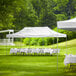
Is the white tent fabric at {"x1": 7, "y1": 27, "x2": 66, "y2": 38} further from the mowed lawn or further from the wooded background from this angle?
the wooded background

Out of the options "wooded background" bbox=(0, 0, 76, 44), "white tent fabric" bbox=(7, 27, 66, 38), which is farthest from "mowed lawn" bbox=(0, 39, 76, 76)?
"wooded background" bbox=(0, 0, 76, 44)

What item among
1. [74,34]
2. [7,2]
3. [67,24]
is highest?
[7,2]

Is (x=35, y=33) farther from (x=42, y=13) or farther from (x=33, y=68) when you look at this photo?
(x=42, y=13)

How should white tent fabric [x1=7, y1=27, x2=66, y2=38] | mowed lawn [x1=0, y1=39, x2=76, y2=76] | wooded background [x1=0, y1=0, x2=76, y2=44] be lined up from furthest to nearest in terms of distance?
1. wooded background [x1=0, y1=0, x2=76, y2=44]
2. white tent fabric [x1=7, y1=27, x2=66, y2=38]
3. mowed lawn [x1=0, y1=39, x2=76, y2=76]

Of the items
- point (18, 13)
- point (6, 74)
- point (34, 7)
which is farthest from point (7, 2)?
point (6, 74)

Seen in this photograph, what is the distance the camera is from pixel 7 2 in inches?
966

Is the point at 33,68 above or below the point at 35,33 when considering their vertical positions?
below

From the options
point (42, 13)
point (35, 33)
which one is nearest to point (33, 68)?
point (35, 33)

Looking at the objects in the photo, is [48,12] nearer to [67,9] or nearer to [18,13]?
[67,9]

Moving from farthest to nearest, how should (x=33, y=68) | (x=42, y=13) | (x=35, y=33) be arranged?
(x=42, y=13)
(x=35, y=33)
(x=33, y=68)

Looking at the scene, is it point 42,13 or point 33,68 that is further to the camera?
point 42,13

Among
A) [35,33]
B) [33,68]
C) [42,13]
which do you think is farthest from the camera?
[42,13]

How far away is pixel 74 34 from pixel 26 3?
460 inches

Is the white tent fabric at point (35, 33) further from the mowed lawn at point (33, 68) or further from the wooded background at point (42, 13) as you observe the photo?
the wooded background at point (42, 13)
